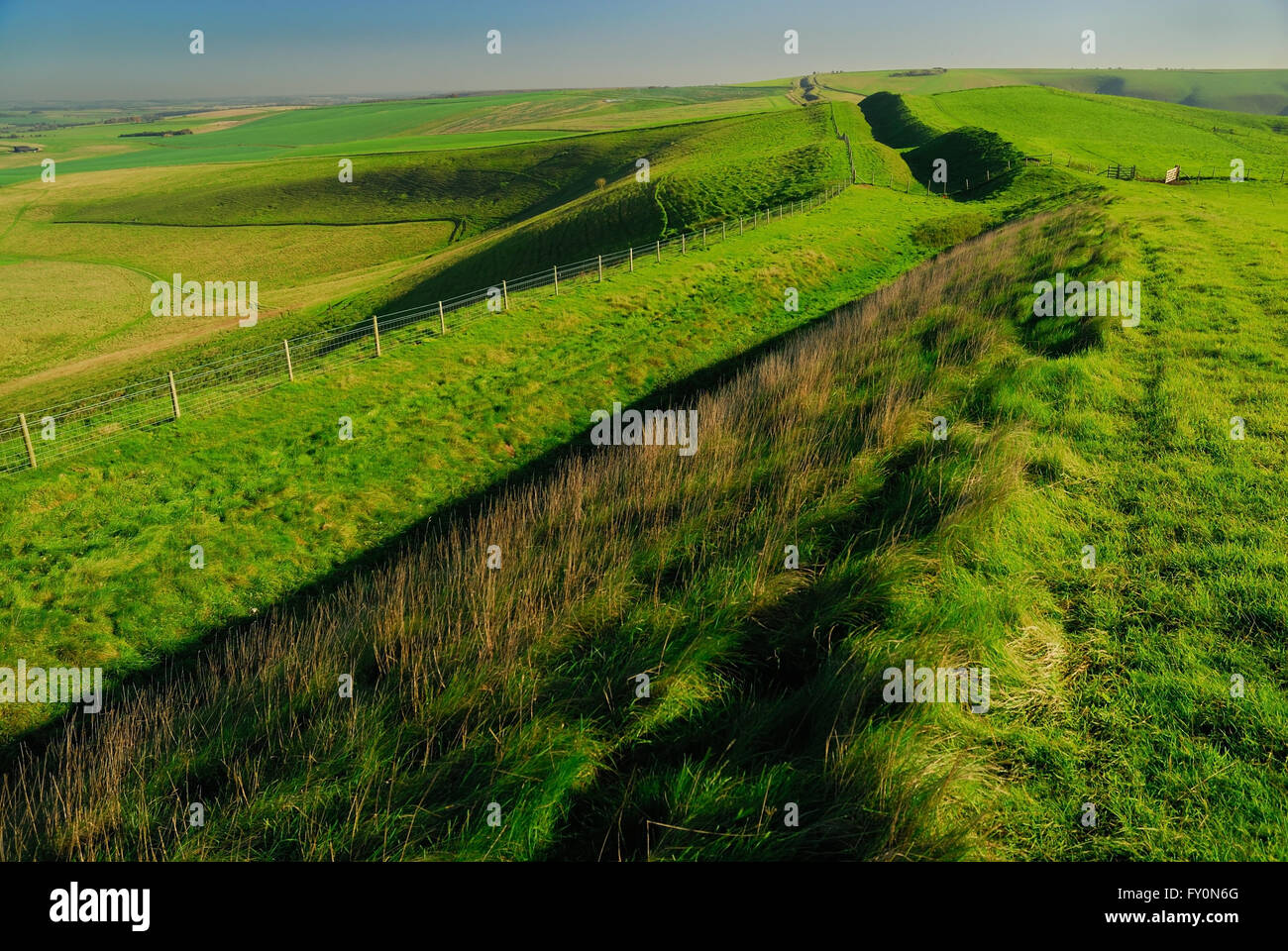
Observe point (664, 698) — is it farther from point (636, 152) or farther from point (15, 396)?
point (636, 152)

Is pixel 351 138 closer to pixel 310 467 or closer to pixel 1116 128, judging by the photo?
pixel 1116 128

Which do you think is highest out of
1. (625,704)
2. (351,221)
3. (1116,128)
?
(1116,128)

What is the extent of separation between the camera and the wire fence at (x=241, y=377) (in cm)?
1558

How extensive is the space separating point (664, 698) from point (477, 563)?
2466mm

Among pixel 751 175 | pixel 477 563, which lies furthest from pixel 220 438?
pixel 751 175

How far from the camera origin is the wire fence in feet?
51.1

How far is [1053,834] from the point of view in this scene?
10.9 ft

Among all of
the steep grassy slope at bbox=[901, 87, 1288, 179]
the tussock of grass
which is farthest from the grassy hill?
the steep grassy slope at bbox=[901, 87, 1288, 179]

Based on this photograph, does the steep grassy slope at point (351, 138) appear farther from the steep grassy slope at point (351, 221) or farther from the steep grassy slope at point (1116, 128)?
the steep grassy slope at point (1116, 128)

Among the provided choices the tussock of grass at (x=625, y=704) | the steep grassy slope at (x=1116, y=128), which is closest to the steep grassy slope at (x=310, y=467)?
the tussock of grass at (x=625, y=704)

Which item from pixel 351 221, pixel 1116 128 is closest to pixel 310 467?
pixel 351 221

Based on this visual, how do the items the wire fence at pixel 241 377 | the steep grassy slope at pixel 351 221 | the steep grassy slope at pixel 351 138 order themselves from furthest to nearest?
the steep grassy slope at pixel 351 138
the steep grassy slope at pixel 351 221
the wire fence at pixel 241 377

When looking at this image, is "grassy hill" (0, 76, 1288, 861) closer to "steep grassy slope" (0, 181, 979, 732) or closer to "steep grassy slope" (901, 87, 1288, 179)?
"steep grassy slope" (0, 181, 979, 732)

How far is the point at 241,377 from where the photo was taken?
73.9 ft
